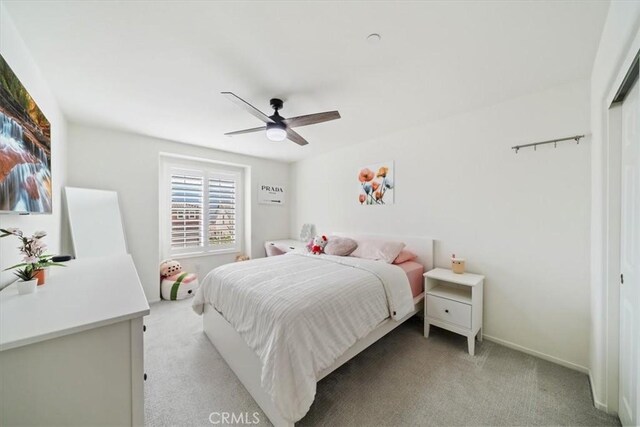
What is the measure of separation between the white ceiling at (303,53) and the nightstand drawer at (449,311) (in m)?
2.06

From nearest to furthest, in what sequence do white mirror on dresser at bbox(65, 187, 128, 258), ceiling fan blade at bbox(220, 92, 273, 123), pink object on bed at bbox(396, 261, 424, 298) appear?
1. ceiling fan blade at bbox(220, 92, 273, 123)
2. pink object on bed at bbox(396, 261, 424, 298)
3. white mirror on dresser at bbox(65, 187, 128, 258)

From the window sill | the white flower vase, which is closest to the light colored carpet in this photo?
the white flower vase

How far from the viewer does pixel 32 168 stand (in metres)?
1.55

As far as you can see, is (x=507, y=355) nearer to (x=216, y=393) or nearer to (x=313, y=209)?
(x=216, y=393)

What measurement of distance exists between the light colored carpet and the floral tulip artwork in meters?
1.88

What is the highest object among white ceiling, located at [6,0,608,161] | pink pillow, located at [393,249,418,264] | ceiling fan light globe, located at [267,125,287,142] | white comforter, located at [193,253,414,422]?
white ceiling, located at [6,0,608,161]

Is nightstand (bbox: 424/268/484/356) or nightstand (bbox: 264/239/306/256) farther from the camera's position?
nightstand (bbox: 264/239/306/256)

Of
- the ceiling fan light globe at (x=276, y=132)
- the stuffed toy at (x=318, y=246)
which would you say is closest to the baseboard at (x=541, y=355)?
the stuffed toy at (x=318, y=246)

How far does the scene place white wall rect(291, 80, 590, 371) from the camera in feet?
6.56

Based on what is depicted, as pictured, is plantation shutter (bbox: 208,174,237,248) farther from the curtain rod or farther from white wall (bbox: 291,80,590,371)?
the curtain rod

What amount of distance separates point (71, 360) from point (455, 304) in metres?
2.69

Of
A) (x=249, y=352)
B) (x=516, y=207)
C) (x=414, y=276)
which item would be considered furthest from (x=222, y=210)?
(x=516, y=207)

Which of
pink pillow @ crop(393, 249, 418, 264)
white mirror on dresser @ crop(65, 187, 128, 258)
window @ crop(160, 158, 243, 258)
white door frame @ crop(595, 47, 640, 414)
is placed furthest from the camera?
window @ crop(160, 158, 243, 258)

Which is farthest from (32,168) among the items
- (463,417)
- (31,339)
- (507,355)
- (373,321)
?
(507,355)
